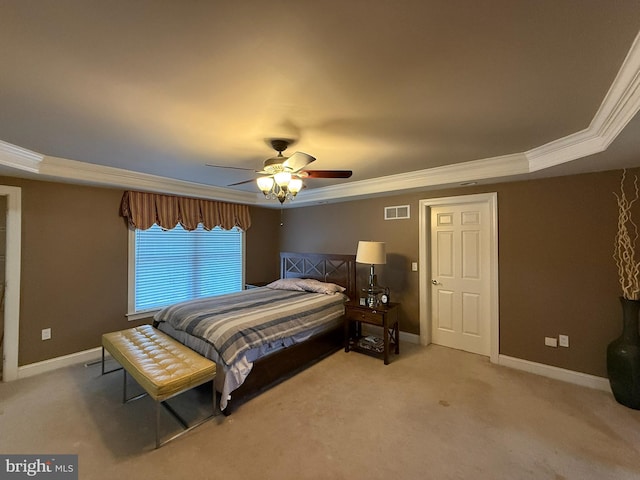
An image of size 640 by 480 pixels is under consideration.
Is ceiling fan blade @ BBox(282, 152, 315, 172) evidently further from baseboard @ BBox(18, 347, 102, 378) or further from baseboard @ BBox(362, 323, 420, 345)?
baseboard @ BBox(18, 347, 102, 378)

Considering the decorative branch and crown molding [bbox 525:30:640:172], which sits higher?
crown molding [bbox 525:30:640:172]

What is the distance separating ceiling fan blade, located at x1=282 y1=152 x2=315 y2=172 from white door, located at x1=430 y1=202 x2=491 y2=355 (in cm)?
249

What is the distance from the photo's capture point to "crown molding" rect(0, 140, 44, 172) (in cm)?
249

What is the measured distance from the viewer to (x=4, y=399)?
8.42ft

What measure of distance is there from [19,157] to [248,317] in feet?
8.79

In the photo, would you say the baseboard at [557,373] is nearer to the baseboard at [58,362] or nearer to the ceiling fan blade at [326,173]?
the ceiling fan blade at [326,173]

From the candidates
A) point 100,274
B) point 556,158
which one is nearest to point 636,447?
point 556,158

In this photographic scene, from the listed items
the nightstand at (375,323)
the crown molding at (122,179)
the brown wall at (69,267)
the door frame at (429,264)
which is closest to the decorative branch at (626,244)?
the door frame at (429,264)

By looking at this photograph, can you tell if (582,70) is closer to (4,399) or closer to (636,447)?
(636,447)

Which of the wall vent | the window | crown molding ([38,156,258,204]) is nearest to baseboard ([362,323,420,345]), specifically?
the wall vent

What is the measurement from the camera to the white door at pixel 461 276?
3.56 meters

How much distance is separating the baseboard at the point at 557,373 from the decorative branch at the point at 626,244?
0.93 m

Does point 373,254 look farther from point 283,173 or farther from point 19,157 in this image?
point 19,157

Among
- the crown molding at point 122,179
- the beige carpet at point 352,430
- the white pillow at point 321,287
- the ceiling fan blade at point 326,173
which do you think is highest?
the crown molding at point 122,179
